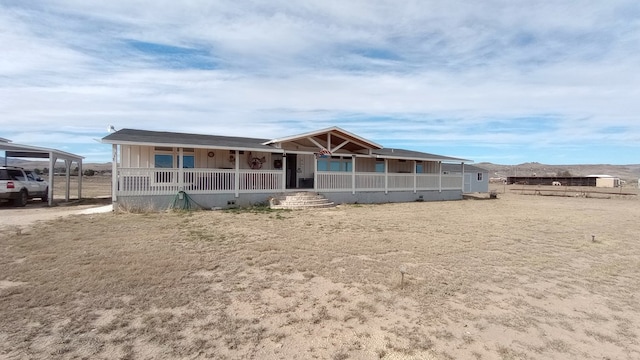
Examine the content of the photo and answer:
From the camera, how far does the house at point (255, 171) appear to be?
13438 millimetres

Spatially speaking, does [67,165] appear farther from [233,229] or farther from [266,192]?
[233,229]

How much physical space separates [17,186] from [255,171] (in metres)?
9.64

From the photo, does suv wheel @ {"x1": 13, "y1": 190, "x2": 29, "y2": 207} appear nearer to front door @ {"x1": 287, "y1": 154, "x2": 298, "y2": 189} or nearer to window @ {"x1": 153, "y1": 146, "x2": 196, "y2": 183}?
window @ {"x1": 153, "y1": 146, "x2": 196, "y2": 183}

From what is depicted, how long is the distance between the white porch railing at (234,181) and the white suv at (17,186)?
5436mm

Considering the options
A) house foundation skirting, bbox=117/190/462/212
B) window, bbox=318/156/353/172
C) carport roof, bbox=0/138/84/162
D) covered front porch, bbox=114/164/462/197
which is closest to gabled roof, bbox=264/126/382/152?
window, bbox=318/156/353/172

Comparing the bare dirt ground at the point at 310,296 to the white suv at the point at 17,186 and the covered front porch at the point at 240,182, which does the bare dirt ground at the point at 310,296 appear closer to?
the covered front porch at the point at 240,182

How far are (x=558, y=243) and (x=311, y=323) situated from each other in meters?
7.66

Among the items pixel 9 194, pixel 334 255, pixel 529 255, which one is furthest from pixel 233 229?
pixel 9 194

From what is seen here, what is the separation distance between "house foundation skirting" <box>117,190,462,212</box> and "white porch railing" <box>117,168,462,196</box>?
183mm

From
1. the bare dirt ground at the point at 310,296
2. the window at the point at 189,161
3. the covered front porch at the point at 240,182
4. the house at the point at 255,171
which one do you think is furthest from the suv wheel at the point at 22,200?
the bare dirt ground at the point at 310,296

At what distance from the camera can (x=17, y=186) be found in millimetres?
14766

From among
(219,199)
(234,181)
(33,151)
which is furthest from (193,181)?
(33,151)

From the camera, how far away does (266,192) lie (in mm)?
15992

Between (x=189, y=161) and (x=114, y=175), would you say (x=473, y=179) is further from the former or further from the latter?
(x=114, y=175)
